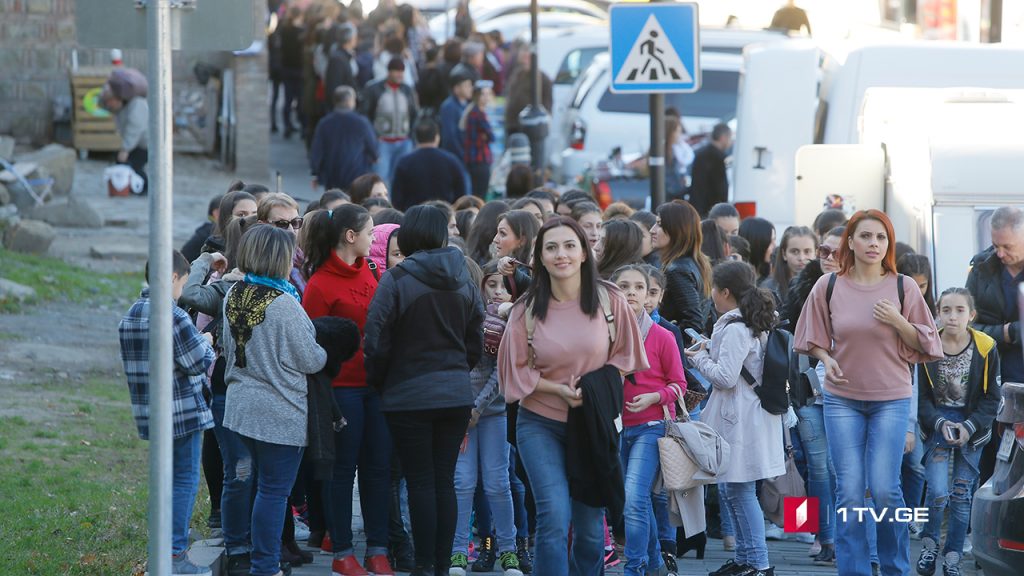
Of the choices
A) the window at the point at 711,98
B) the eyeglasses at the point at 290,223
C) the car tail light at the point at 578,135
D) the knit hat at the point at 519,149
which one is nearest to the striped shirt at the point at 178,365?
the eyeglasses at the point at 290,223

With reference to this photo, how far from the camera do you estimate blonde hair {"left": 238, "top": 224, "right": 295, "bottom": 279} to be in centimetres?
701

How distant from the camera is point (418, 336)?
Result: 280 inches

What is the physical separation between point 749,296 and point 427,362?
176 cm

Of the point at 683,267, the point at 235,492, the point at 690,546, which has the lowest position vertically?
the point at 690,546

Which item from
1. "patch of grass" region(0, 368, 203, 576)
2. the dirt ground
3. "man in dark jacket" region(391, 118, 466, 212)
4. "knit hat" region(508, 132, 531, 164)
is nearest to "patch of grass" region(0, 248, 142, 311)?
the dirt ground

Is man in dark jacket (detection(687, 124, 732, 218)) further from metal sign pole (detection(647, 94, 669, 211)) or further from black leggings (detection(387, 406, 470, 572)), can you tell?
black leggings (detection(387, 406, 470, 572))

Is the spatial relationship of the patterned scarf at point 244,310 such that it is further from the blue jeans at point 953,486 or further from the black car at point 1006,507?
the blue jeans at point 953,486

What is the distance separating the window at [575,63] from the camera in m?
23.6

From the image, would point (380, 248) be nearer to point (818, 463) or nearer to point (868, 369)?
point (818, 463)

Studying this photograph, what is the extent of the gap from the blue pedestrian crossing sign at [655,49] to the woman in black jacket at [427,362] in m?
4.76

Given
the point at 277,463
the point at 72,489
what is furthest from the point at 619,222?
the point at 72,489

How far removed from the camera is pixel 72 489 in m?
8.70

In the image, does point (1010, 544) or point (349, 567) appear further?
point (349, 567)

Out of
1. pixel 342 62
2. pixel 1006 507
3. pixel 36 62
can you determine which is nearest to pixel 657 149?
Result: pixel 1006 507
